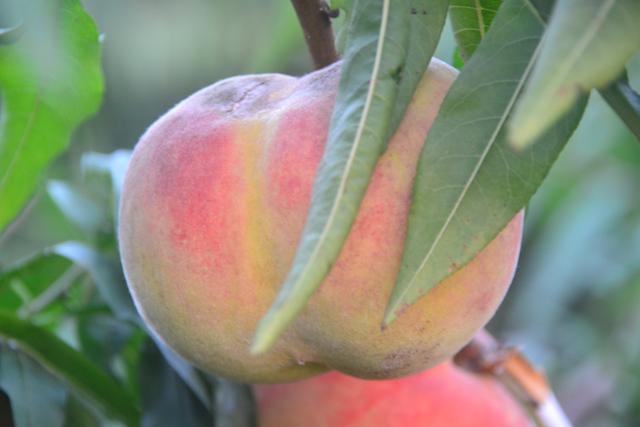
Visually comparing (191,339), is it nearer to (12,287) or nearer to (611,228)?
(12,287)

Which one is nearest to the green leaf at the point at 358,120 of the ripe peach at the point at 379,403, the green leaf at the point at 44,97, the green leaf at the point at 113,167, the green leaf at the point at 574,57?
the green leaf at the point at 574,57

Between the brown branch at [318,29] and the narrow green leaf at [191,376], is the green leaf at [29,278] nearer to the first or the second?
the narrow green leaf at [191,376]

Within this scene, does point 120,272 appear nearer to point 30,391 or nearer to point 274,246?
point 30,391

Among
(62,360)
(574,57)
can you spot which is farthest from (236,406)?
(574,57)

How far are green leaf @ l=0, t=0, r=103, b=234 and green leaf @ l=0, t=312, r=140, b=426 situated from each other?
93 millimetres

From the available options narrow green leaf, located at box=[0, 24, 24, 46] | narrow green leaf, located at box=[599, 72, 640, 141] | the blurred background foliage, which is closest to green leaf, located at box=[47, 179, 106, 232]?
the blurred background foliage

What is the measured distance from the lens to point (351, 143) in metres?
0.50

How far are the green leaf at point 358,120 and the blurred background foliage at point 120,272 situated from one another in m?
0.27

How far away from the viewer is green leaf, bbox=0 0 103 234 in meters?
0.67

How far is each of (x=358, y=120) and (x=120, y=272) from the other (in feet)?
1.65

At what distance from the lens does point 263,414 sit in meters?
0.85

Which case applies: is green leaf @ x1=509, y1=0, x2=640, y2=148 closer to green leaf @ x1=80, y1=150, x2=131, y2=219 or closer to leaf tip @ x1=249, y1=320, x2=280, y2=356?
leaf tip @ x1=249, y1=320, x2=280, y2=356

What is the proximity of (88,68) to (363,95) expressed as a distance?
0.28 metres

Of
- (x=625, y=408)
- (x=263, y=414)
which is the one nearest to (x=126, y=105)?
(x=625, y=408)
